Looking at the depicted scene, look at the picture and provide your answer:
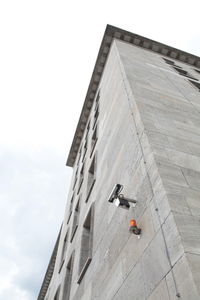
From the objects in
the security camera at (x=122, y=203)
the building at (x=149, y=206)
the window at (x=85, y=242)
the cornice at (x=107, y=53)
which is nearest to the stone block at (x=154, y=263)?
the building at (x=149, y=206)

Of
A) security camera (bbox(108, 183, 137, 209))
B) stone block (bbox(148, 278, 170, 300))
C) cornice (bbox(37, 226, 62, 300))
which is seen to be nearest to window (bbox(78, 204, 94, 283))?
security camera (bbox(108, 183, 137, 209))

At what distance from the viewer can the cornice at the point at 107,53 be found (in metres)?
22.7

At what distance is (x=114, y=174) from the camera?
8891 mm

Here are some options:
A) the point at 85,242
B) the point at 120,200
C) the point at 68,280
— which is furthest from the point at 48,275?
the point at 120,200

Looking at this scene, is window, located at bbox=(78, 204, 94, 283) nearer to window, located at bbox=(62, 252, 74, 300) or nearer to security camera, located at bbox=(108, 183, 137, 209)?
window, located at bbox=(62, 252, 74, 300)

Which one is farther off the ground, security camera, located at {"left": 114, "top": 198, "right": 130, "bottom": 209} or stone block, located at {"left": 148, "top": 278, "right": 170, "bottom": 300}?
security camera, located at {"left": 114, "top": 198, "right": 130, "bottom": 209}

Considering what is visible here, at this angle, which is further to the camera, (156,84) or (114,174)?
(156,84)

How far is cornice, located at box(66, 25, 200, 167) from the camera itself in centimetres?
2272

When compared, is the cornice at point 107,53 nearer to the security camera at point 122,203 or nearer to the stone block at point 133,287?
the security camera at point 122,203

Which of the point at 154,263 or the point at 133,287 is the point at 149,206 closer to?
the point at 154,263

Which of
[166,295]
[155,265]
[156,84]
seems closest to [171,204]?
[155,265]

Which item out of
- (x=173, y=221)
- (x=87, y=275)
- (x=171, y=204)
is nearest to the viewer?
(x=173, y=221)

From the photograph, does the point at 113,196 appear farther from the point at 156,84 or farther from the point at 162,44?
the point at 162,44

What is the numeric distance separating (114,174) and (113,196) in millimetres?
2699
